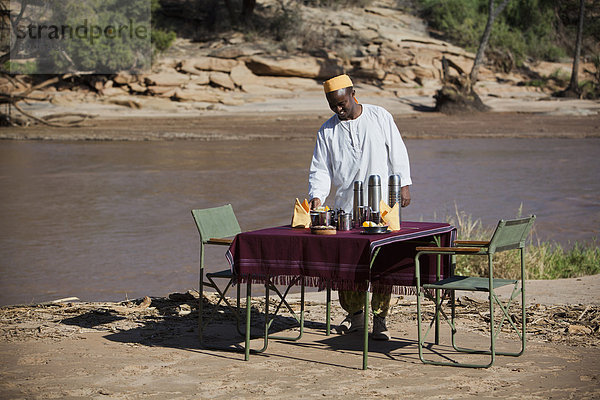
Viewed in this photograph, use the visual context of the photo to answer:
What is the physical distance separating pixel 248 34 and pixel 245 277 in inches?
1094

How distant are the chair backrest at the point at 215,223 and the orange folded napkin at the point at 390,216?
107cm

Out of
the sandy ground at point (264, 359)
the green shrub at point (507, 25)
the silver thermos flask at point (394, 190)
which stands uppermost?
the green shrub at point (507, 25)

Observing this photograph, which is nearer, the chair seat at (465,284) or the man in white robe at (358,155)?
the chair seat at (465,284)

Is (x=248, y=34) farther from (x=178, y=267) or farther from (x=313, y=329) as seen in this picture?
(x=313, y=329)

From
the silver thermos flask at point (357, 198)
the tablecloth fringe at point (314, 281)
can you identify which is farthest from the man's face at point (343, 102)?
the tablecloth fringe at point (314, 281)

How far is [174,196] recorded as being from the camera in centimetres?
1455

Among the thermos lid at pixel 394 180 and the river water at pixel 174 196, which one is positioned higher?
the thermos lid at pixel 394 180

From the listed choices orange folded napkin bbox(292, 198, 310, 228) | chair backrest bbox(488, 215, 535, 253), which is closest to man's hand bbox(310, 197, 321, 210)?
orange folded napkin bbox(292, 198, 310, 228)

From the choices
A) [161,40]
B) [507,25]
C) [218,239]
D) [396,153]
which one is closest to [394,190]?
[396,153]

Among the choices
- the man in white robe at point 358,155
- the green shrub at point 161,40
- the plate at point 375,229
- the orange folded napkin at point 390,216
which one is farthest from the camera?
the green shrub at point 161,40

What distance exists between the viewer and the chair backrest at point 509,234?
486cm

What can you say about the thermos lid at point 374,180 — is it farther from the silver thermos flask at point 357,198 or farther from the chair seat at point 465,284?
the chair seat at point 465,284

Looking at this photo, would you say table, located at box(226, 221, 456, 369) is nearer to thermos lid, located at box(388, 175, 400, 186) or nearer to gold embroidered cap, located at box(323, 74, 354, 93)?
thermos lid, located at box(388, 175, 400, 186)

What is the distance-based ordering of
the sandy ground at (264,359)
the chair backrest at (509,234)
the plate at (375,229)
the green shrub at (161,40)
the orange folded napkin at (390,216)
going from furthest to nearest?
the green shrub at (161,40), the orange folded napkin at (390,216), the plate at (375,229), the chair backrest at (509,234), the sandy ground at (264,359)
